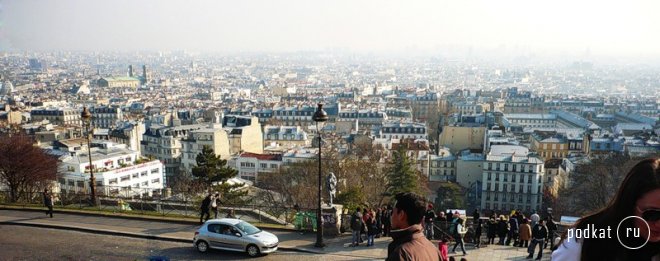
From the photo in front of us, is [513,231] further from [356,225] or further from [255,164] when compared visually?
[255,164]

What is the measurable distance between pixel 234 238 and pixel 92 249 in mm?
3934

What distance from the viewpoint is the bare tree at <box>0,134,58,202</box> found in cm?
2420

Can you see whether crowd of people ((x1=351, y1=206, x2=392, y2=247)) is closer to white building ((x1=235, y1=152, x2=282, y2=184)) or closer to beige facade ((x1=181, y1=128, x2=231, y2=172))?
white building ((x1=235, y1=152, x2=282, y2=184))

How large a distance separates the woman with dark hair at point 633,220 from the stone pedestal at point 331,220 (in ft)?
39.7

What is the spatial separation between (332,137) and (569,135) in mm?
32190

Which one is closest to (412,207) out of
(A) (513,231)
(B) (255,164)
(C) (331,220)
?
(C) (331,220)

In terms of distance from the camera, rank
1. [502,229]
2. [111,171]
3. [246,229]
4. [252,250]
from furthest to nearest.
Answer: [111,171], [502,229], [246,229], [252,250]

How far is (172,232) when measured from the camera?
48.5 ft

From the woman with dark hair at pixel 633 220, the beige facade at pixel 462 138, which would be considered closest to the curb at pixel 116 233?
the woman with dark hair at pixel 633 220

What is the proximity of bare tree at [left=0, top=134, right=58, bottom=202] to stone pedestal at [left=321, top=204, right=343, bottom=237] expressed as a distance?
15.0 metres

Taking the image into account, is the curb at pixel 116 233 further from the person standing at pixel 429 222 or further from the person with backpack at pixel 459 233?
the person with backpack at pixel 459 233

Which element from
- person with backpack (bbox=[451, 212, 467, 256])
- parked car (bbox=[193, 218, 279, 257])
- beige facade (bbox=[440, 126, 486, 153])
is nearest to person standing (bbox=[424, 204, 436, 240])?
person with backpack (bbox=[451, 212, 467, 256])

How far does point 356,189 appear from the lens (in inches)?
870

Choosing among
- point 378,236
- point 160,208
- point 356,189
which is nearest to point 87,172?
point 160,208
